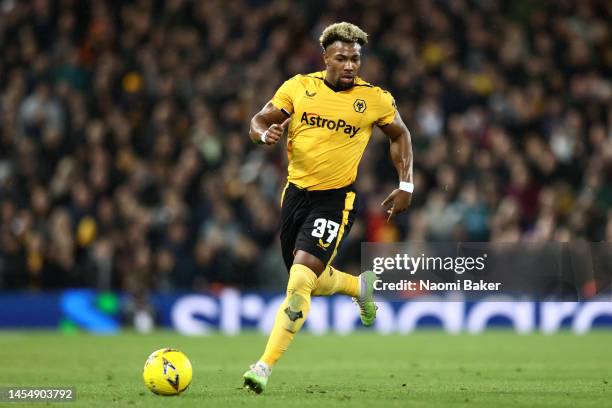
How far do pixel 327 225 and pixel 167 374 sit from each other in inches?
67.4

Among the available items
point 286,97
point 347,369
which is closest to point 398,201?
point 286,97

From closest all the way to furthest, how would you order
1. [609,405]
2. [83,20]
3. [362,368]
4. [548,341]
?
1. [609,405]
2. [362,368]
3. [548,341]
4. [83,20]

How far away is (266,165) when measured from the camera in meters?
19.5

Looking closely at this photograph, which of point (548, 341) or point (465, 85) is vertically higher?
point (465, 85)

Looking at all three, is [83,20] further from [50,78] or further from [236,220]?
[236,220]

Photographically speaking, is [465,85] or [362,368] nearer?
[362,368]

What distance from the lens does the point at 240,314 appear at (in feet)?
62.5

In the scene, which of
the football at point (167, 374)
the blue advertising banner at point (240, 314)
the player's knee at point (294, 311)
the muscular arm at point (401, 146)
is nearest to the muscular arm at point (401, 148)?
the muscular arm at point (401, 146)

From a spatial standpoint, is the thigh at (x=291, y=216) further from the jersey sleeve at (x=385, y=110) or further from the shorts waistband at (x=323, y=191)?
the jersey sleeve at (x=385, y=110)

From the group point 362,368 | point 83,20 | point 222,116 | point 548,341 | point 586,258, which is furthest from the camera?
point 83,20

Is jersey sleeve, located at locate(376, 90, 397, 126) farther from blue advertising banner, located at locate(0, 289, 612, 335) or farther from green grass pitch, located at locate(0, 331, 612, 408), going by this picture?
blue advertising banner, located at locate(0, 289, 612, 335)

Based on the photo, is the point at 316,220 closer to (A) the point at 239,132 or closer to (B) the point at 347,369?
(B) the point at 347,369

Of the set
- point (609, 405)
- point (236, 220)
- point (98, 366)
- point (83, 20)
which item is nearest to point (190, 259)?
point (236, 220)

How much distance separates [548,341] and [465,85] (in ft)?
19.8
